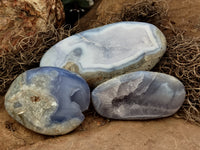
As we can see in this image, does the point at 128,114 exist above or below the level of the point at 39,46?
below

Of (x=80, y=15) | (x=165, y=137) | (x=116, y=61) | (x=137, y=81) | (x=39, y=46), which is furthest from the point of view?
(x=80, y=15)

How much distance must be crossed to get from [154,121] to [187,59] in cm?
56

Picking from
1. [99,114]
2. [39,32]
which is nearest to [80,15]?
[39,32]

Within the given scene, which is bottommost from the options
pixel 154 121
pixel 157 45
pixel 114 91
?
pixel 154 121

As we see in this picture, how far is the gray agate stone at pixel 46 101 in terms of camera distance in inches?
75.1

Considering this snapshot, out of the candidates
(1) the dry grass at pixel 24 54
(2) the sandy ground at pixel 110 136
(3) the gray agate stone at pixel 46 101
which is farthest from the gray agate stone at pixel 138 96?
(1) the dry grass at pixel 24 54

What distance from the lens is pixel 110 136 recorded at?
73.8 inches

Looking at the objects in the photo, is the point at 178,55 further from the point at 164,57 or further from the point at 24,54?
the point at 24,54

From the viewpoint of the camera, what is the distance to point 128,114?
2.03 meters

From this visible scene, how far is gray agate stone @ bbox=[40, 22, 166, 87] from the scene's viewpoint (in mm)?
2184

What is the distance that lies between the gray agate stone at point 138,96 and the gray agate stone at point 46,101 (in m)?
0.17

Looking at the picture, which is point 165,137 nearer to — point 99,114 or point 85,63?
point 99,114

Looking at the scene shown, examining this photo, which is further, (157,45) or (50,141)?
(157,45)

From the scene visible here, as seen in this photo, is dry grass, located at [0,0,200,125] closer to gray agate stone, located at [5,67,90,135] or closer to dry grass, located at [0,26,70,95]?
dry grass, located at [0,26,70,95]
